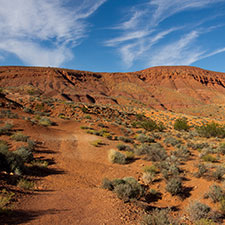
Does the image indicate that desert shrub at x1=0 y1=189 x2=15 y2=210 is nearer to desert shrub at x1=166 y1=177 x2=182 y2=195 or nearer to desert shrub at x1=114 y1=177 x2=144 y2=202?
desert shrub at x1=114 y1=177 x2=144 y2=202

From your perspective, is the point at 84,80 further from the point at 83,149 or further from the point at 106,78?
the point at 83,149

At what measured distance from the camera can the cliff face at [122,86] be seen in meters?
58.7

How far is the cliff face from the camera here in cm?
5869

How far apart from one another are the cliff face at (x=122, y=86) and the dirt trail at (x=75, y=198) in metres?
43.8

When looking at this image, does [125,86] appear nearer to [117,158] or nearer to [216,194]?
[117,158]

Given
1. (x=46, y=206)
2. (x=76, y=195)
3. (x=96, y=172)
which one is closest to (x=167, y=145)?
(x=96, y=172)

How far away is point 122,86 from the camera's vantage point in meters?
75.1

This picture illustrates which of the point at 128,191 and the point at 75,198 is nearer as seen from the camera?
the point at 75,198

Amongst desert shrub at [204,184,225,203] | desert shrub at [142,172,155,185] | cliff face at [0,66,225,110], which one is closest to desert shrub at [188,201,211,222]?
desert shrub at [204,184,225,203]

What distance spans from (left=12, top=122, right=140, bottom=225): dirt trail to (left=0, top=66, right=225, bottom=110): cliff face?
144 ft

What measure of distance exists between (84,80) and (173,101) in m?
39.2

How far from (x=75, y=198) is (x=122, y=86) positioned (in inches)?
2817

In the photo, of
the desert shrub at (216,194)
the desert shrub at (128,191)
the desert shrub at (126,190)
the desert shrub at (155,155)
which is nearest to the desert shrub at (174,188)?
the desert shrub at (216,194)

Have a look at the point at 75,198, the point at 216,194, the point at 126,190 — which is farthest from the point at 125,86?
the point at 75,198
